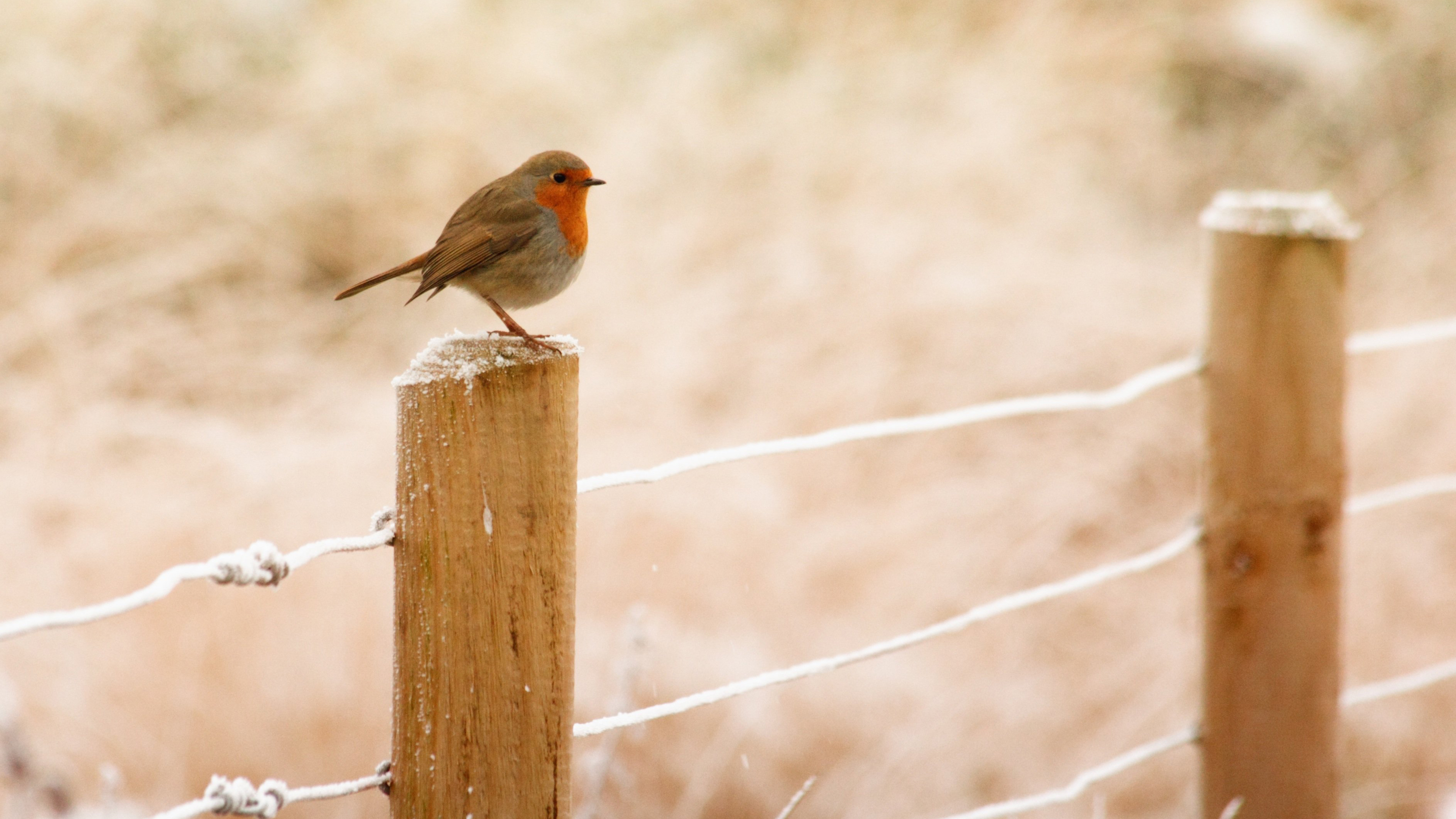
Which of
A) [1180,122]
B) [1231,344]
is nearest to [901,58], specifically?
[1180,122]

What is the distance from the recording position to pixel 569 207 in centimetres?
174

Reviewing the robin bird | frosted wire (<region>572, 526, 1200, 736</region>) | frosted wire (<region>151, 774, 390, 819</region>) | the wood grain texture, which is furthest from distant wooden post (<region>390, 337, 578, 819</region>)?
the wood grain texture

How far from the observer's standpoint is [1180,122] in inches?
249

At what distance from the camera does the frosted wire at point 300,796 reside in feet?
3.13

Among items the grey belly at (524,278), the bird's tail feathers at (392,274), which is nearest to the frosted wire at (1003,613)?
the bird's tail feathers at (392,274)

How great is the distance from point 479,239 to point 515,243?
4 centimetres

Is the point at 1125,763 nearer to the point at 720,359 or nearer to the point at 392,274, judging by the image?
the point at 392,274

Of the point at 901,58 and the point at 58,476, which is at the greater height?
the point at 901,58

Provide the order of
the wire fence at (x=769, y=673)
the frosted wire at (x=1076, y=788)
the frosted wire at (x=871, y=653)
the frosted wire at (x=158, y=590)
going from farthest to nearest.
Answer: the frosted wire at (x=1076, y=788), the frosted wire at (x=871, y=653), the wire fence at (x=769, y=673), the frosted wire at (x=158, y=590)

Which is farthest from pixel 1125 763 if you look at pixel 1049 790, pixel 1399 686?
pixel 1049 790

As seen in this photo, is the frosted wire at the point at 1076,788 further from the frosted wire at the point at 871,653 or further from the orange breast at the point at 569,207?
the orange breast at the point at 569,207

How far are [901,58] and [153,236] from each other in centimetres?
254

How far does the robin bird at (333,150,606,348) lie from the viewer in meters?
1.66

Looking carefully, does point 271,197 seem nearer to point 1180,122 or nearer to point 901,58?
point 901,58
